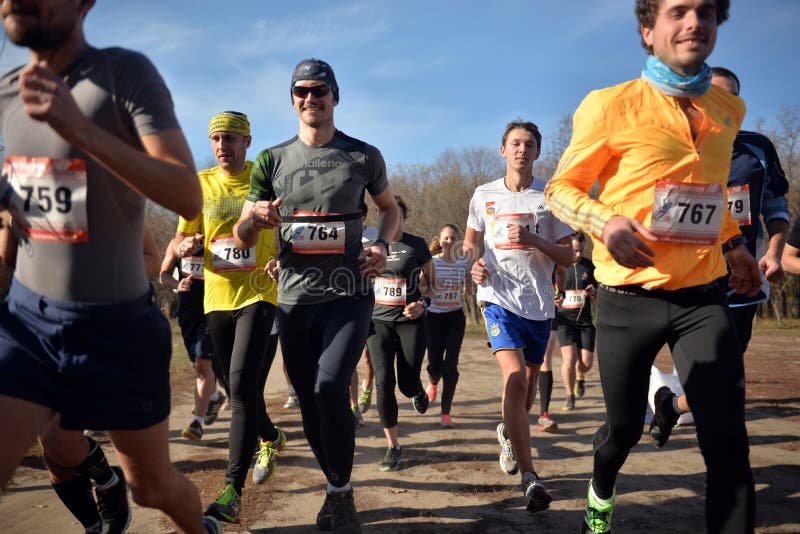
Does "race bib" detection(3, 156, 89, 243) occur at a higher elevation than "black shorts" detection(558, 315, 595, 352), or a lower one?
higher

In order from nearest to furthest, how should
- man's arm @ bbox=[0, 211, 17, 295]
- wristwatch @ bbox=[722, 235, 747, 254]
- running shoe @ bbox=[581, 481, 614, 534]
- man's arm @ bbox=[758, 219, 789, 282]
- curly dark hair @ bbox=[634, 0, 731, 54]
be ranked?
man's arm @ bbox=[0, 211, 17, 295] → curly dark hair @ bbox=[634, 0, 731, 54] → wristwatch @ bbox=[722, 235, 747, 254] → running shoe @ bbox=[581, 481, 614, 534] → man's arm @ bbox=[758, 219, 789, 282]

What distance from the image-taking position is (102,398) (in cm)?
214

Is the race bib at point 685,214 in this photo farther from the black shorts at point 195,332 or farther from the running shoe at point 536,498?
the black shorts at point 195,332

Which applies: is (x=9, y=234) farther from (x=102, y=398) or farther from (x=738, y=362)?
(x=738, y=362)

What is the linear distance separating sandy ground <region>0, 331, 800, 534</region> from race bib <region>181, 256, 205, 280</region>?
173cm

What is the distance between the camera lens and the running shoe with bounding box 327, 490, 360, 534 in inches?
136

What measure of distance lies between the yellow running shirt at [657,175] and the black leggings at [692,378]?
106mm

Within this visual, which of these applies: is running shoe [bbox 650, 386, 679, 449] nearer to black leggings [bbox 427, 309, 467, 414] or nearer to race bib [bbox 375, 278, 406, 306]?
race bib [bbox 375, 278, 406, 306]

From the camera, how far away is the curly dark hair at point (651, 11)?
2822 mm

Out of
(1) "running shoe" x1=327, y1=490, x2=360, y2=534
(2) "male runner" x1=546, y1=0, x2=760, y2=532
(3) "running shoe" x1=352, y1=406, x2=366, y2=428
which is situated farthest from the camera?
(3) "running shoe" x1=352, y1=406, x2=366, y2=428

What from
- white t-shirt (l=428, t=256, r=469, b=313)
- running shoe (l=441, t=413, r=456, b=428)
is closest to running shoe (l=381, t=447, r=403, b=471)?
running shoe (l=441, t=413, r=456, b=428)

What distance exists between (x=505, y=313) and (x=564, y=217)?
1.90 metres

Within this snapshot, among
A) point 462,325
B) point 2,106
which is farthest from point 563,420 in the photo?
point 2,106

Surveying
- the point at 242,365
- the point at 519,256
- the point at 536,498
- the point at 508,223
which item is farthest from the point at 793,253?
the point at 242,365
